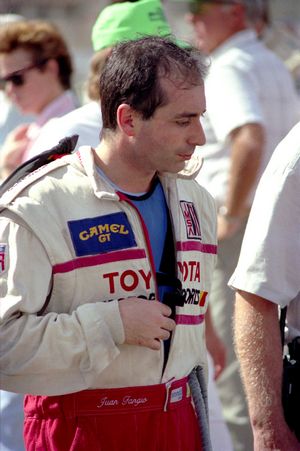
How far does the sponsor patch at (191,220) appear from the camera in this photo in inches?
126

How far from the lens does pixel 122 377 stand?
118 inches

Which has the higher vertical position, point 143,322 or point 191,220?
point 191,220

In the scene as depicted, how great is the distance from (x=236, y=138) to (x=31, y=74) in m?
1.07

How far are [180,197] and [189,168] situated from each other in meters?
0.10

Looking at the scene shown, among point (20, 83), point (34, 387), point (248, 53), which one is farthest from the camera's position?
point (248, 53)

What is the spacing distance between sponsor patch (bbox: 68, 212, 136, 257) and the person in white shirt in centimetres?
36

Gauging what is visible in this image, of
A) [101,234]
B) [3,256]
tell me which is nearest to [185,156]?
[101,234]

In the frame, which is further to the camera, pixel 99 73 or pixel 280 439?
pixel 99 73

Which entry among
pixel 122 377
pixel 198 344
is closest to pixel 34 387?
pixel 122 377

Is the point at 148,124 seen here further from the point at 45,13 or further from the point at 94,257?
the point at 45,13

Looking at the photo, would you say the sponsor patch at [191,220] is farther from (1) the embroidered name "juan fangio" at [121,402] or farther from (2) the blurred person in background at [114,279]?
(1) the embroidered name "juan fangio" at [121,402]

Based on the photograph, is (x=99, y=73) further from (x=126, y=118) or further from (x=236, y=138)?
(x=236, y=138)

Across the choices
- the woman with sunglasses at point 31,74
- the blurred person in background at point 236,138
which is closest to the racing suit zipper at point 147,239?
the woman with sunglasses at point 31,74

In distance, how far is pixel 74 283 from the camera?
2949mm
